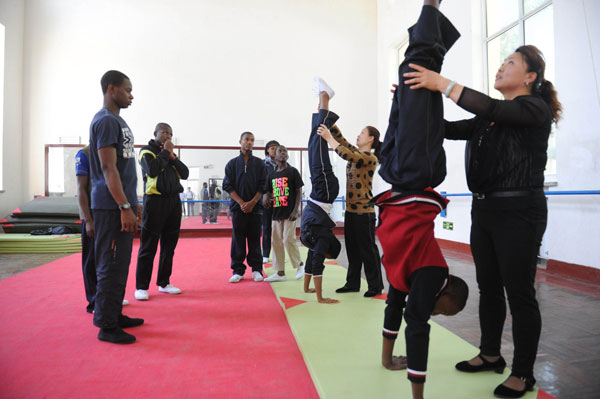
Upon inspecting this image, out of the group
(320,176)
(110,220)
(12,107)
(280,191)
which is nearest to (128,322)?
(110,220)

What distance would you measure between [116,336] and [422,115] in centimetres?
220

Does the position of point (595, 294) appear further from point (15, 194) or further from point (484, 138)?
point (15, 194)

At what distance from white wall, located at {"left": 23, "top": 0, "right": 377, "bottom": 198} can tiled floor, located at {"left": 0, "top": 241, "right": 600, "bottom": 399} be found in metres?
6.89

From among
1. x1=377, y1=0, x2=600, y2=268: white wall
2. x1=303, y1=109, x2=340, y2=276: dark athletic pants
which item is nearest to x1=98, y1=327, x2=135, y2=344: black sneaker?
x1=303, y1=109, x2=340, y2=276: dark athletic pants

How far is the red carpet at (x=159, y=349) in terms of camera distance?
1.71 m

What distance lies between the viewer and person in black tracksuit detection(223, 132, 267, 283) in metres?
3.89

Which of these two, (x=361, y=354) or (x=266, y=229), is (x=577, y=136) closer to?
(x=361, y=354)

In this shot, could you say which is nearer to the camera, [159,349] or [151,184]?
[159,349]

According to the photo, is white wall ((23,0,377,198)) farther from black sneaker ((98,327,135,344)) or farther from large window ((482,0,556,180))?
black sneaker ((98,327,135,344))

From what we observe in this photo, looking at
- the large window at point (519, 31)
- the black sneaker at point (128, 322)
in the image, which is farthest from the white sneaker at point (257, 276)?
the large window at point (519, 31)

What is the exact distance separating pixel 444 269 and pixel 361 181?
1.91 meters

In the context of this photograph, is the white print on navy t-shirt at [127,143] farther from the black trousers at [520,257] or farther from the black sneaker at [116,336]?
the black trousers at [520,257]

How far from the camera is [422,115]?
4.39ft

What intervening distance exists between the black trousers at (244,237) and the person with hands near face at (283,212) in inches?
7.4
